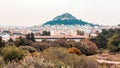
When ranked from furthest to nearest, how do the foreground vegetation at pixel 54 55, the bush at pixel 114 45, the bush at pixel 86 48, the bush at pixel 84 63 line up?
the bush at pixel 114 45, the bush at pixel 86 48, the bush at pixel 84 63, the foreground vegetation at pixel 54 55

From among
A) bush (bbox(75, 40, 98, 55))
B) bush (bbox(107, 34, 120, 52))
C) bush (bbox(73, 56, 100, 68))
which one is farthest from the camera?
bush (bbox(107, 34, 120, 52))

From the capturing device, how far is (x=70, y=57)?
20719 mm

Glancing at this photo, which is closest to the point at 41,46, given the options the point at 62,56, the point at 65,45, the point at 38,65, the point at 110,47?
the point at 65,45

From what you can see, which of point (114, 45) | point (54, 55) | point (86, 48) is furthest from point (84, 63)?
point (114, 45)

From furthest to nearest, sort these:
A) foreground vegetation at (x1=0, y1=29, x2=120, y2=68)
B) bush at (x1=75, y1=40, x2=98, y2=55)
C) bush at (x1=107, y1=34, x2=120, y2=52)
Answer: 1. bush at (x1=107, y1=34, x2=120, y2=52)
2. bush at (x1=75, y1=40, x2=98, y2=55)
3. foreground vegetation at (x1=0, y1=29, x2=120, y2=68)

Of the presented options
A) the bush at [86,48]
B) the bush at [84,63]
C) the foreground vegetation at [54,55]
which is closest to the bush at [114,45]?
the foreground vegetation at [54,55]

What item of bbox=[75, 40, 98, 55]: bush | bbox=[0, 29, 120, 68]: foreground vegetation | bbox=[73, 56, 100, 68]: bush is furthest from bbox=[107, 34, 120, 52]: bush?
bbox=[73, 56, 100, 68]: bush

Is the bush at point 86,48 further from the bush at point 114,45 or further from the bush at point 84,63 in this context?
the bush at point 84,63

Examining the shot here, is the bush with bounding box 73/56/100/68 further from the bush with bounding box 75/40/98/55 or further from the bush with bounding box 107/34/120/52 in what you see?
the bush with bounding box 107/34/120/52

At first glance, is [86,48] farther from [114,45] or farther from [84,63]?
[84,63]

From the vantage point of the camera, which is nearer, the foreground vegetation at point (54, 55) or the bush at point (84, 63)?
the foreground vegetation at point (54, 55)

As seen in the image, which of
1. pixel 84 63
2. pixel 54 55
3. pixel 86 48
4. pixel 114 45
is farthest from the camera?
pixel 114 45

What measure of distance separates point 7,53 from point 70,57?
7.54 metres

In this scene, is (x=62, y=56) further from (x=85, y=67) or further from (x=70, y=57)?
(x=85, y=67)
